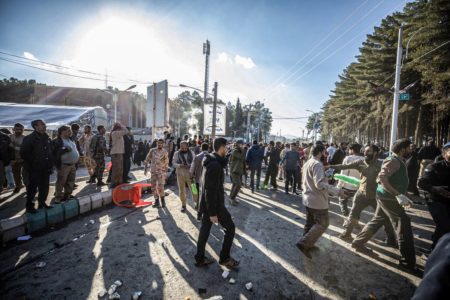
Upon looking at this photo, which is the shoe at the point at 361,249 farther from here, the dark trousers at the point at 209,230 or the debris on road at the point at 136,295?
the debris on road at the point at 136,295

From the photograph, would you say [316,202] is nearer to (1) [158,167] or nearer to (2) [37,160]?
(1) [158,167]

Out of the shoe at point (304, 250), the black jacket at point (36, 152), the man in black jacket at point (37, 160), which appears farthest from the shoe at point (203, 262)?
the black jacket at point (36, 152)

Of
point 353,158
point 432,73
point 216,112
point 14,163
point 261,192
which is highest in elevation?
point 432,73

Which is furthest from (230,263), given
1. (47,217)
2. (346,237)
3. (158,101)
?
(158,101)

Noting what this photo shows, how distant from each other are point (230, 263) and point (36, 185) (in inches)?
186

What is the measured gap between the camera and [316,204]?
3906 millimetres

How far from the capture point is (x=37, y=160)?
5055 millimetres

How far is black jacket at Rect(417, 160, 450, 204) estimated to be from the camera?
11.3 feet

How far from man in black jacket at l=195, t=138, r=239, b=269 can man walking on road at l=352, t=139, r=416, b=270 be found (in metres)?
2.61

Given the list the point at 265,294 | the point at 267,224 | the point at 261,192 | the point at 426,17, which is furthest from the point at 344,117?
the point at 265,294

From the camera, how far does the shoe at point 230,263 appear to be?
353cm

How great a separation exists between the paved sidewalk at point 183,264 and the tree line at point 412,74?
1270cm

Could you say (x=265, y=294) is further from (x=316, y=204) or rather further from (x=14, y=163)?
(x=14, y=163)

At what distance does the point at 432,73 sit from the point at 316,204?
17.9 m
